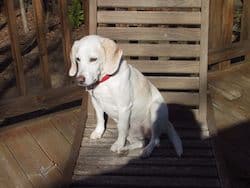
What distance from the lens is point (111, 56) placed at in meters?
2.55

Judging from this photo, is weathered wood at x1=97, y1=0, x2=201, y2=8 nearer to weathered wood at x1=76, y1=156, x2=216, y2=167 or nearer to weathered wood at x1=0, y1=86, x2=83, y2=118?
weathered wood at x1=0, y1=86, x2=83, y2=118

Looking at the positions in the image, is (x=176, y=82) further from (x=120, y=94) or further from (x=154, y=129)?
(x=120, y=94)

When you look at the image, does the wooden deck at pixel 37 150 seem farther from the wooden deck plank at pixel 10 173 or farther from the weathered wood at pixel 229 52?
the weathered wood at pixel 229 52

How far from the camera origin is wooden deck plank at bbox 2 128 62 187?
3.14 meters

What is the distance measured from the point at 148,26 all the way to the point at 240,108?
1.17 m

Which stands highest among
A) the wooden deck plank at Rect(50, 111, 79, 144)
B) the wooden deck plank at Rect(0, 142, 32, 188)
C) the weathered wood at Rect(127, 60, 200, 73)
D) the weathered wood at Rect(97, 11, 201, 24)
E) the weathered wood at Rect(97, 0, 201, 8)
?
the weathered wood at Rect(97, 0, 201, 8)

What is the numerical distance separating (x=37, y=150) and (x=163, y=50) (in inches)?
49.3

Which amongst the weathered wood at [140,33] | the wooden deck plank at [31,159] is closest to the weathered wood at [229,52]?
the weathered wood at [140,33]

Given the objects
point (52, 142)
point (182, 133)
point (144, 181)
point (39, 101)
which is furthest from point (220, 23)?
point (144, 181)

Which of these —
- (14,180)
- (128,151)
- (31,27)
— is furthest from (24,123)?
(31,27)

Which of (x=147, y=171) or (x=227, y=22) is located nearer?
(x=147, y=171)

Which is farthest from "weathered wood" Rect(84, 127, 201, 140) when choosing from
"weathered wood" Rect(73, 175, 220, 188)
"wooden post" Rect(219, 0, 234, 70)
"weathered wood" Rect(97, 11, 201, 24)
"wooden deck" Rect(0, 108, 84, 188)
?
"wooden post" Rect(219, 0, 234, 70)

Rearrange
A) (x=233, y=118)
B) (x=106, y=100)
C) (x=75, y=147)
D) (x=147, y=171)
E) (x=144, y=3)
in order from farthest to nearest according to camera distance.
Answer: (x=233, y=118) → (x=144, y=3) → (x=75, y=147) → (x=106, y=100) → (x=147, y=171)

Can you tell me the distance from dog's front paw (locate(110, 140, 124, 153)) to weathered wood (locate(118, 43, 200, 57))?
829mm
